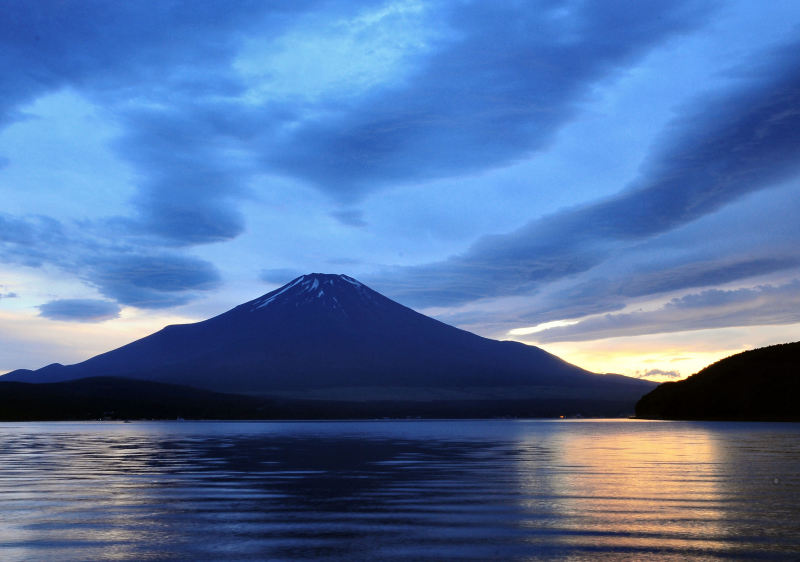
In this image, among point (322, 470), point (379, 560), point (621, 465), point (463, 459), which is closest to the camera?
point (379, 560)

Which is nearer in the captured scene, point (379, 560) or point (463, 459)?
point (379, 560)

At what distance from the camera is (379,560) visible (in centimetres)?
1770

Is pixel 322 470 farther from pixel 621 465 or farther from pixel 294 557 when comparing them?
pixel 294 557

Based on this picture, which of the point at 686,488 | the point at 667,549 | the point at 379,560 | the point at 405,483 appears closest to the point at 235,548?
the point at 379,560

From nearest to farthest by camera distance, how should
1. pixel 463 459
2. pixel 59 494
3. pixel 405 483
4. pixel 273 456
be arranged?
1. pixel 59 494
2. pixel 405 483
3. pixel 463 459
4. pixel 273 456

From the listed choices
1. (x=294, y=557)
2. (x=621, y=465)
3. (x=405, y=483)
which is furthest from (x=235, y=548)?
(x=621, y=465)

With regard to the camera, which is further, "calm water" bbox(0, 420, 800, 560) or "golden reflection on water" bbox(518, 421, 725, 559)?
"golden reflection on water" bbox(518, 421, 725, 559)

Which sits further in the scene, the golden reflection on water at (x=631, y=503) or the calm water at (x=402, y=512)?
the golden reflection on water at (x=631, y=503)

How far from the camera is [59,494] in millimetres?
30891

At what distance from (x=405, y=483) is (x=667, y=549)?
1703cm

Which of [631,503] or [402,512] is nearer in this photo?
[402,512]

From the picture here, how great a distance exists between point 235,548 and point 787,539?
13235 mm

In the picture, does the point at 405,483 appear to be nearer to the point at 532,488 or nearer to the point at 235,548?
the point at 532,488

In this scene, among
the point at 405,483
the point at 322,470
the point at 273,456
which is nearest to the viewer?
the point at 405,483
